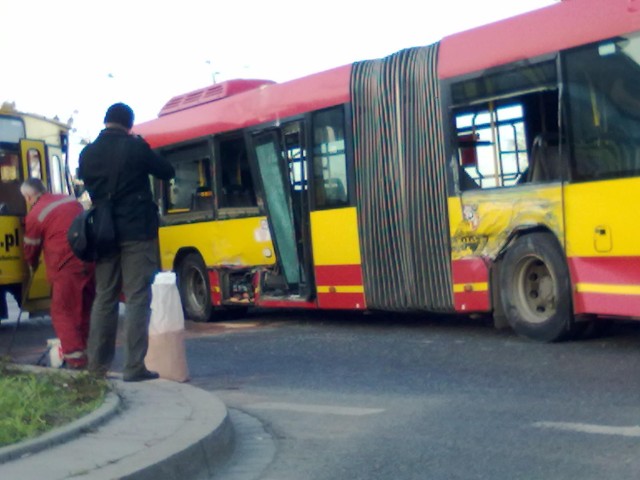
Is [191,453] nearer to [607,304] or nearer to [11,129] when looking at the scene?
[607,304]

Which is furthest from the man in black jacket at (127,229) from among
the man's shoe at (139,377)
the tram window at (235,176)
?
the tram window at (235,176)

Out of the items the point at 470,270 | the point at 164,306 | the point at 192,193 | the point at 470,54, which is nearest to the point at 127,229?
the point at 164,306

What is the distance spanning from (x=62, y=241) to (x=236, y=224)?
20.0 ft

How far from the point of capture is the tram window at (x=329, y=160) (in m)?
15.0

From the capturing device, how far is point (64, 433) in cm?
691

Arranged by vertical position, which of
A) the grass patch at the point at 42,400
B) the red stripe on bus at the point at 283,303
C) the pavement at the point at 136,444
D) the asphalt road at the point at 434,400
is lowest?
the asphalt road at the point at 434,400

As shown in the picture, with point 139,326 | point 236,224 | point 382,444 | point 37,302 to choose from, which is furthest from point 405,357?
point 37,302

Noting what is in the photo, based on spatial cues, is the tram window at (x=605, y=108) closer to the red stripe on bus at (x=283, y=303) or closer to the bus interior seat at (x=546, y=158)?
the bus interior seat at (x=546, y=158)

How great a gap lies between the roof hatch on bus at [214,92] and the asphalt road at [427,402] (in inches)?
178

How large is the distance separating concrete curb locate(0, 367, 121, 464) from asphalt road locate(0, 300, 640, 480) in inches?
32.8

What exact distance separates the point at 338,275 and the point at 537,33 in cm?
422

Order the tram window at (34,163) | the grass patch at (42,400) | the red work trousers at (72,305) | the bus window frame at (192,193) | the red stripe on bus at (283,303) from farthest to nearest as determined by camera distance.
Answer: the tram window at (34,163), the bus window frame at (192,193), the red stripe on bus at (283,303), the red work trousers at (72,305), the grass patch at (42,400)

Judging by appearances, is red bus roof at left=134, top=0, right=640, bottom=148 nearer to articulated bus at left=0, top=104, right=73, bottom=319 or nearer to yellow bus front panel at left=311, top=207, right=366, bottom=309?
yellow bus front panel at left=311, top=207, right=366, bottom=309

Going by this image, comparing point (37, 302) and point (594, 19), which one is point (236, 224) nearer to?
point (37, 302)
